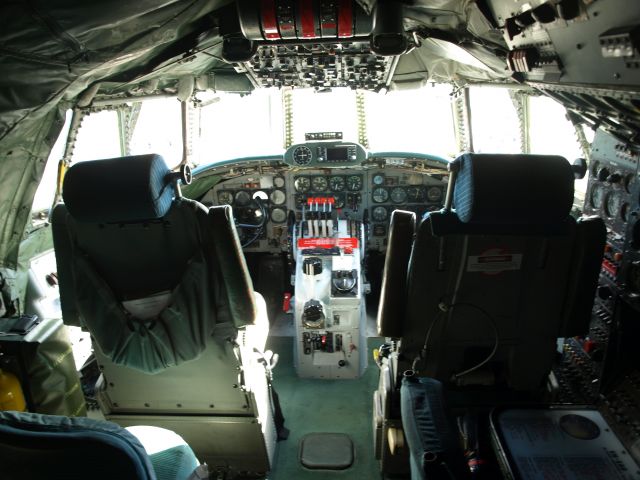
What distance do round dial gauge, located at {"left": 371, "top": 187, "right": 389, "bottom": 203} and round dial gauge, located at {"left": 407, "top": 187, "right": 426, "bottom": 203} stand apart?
0.23 metres

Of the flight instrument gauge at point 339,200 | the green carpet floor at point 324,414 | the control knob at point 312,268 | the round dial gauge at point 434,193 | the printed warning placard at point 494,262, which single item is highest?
the printed warning placard at point 494,262

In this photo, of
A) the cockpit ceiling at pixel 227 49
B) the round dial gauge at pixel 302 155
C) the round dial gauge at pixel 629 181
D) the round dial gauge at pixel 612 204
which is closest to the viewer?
the cockpit ceiling at pixel 227 49

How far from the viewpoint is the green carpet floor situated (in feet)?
8.74

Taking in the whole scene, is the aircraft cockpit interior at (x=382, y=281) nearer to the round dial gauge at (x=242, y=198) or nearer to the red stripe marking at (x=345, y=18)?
the red stripe marking at (x=345, y=18)

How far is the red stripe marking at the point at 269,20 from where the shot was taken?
232cm

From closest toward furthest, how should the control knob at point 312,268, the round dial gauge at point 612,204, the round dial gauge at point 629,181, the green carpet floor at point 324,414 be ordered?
the round dial gauge at point 629,181 → the round dial gauge at point 612,204 → the green carpet floor at point 324,414 → the control knob at point 312,268

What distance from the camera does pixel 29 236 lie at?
296 centimetres

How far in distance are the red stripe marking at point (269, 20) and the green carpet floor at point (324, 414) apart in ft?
8.17

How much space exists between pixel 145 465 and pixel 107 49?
1.96 m

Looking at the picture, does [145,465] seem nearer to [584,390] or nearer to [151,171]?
[151,171]

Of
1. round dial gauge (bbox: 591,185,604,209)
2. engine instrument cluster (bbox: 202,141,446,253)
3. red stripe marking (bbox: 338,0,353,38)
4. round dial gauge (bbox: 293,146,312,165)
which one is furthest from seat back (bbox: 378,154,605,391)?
A: engine instrument cluster (bbox: 202,141,446,253)

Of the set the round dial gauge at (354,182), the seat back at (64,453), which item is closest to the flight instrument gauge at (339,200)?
the round dial gauge at (354,182)

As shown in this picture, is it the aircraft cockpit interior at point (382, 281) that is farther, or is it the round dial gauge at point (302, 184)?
the round dial gauge at point (302, 184)

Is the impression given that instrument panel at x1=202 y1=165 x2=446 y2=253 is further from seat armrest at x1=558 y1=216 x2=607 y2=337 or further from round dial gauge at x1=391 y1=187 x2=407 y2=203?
seat armrest at x1=558 y1=216 x2=607 y2=337
